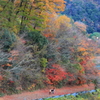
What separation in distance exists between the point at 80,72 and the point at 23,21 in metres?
10.3

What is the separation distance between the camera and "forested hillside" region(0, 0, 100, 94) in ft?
52.1

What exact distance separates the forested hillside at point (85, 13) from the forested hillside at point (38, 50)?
49.7 metres

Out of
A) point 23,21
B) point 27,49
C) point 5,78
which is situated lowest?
point 5,78

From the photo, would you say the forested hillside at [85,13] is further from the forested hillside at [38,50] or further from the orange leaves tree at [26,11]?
the orange leaves tree at [26,11]

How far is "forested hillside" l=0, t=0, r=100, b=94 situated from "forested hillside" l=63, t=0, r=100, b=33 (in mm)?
49669

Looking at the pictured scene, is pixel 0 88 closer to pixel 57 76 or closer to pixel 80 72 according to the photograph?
pixel 57 76

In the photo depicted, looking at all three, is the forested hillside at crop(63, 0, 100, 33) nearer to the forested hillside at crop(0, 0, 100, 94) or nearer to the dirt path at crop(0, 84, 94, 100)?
the forested hillside at crop(0, 0, 100, 94)

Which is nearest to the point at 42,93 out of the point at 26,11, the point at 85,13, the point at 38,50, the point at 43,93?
the point at 43,93

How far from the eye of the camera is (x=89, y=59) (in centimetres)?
2470

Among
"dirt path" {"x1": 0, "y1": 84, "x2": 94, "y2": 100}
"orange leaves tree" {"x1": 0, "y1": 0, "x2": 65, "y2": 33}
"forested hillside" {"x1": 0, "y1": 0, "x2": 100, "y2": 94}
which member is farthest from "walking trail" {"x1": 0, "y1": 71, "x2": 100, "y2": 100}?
"orange leaves tree" {"x1": 0, "y1": 0, "x2": 65, "y2": 33}

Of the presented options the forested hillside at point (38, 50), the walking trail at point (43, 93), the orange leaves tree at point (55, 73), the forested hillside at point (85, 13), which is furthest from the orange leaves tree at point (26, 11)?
the forested hillside at point (85, 13)

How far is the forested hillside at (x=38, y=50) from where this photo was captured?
1589cm

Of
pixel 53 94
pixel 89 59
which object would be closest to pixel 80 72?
pixel 89 59

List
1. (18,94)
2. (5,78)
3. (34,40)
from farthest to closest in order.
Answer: (34,40) < (18,94) < (5,78)
